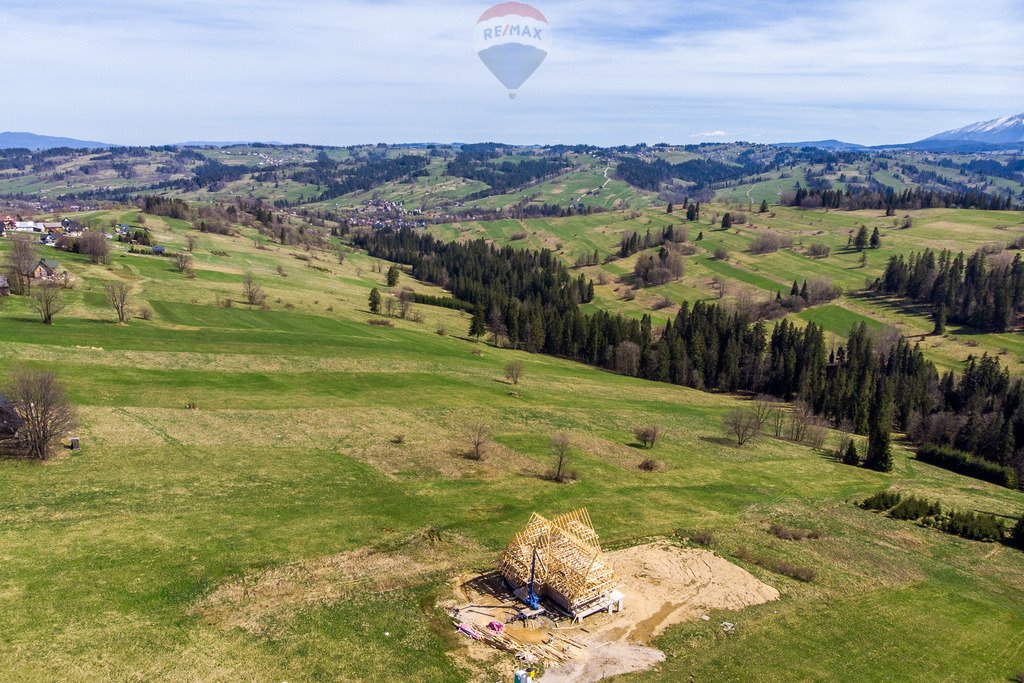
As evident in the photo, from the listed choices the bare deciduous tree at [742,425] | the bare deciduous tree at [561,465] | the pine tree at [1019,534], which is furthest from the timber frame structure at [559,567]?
the bare deciduous tree at [742,425]

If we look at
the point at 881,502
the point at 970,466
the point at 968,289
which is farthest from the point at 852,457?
the point at 968,289

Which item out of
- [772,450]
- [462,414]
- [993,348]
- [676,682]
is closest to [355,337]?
[462,414]

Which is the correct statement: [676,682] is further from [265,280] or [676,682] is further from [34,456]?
[265,280]

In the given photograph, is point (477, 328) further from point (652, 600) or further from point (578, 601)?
point (578, 601)

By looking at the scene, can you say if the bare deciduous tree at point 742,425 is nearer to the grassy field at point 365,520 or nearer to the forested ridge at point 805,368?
the grassy field at point 365,520

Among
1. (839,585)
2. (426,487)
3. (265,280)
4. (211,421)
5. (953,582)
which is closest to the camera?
(839,585)

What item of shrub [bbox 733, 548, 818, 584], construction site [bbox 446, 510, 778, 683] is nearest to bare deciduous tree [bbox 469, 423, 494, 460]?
construction site [bbox 446, 510, 778, 683]
